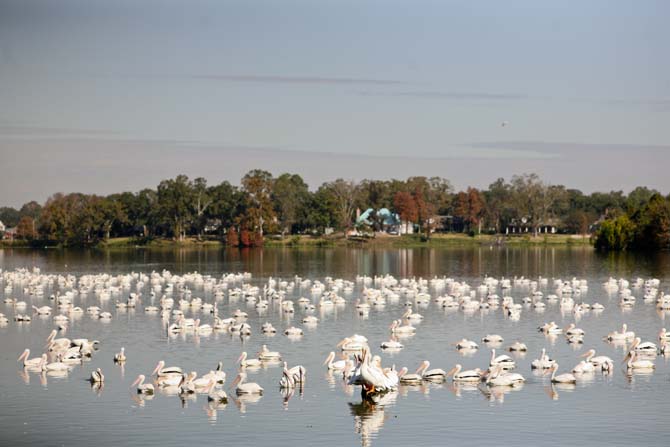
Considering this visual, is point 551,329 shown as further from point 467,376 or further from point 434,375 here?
point 434,375

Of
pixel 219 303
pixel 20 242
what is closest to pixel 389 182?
pixel 20 242

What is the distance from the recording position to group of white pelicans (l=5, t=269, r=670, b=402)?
30375mm

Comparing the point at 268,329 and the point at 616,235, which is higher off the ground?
the point at 616,235

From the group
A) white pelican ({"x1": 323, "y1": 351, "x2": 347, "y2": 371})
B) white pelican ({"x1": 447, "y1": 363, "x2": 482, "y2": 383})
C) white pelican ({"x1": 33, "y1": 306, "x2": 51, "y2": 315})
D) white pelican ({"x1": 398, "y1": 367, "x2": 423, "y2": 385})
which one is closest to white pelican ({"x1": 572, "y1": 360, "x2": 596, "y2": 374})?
white pelican ({"x1": 447, "y1": 363, "x2": 482, "y2": 383})

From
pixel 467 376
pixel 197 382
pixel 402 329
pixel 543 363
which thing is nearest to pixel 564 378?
pixel 543 363

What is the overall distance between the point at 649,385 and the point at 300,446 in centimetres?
1208

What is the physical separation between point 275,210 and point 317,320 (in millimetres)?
113000

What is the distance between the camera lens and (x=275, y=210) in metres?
160

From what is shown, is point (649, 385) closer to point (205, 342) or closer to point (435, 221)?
point (205, 342)

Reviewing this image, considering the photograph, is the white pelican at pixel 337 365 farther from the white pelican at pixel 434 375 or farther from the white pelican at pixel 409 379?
the white pelican at pixel 434 375

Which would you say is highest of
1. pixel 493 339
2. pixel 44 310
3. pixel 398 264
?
pixel 398 264

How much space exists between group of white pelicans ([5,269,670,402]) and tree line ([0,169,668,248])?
83.2 meters

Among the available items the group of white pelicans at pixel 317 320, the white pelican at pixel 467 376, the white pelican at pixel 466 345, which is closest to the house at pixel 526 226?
the group of white pelicans at pixel 317 320

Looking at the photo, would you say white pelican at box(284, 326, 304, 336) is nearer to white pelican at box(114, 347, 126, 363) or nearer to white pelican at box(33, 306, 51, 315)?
white pelican at box(114, 347, 126, 363)
